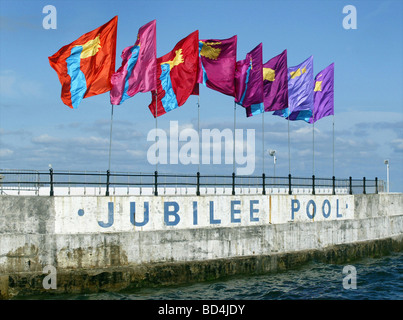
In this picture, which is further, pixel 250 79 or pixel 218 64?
pixel 250 79

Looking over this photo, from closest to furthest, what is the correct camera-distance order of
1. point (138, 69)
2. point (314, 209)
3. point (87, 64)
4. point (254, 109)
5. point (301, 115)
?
1. point (87, 64)
2. point (138, 69)
3. point (314, 209)
4. point (254, 109)
5. point (301, 115)

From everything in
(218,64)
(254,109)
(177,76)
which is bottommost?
(254,109)

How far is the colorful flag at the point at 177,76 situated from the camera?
22.4m

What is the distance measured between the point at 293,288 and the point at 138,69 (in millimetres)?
11079

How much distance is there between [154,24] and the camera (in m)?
21.9

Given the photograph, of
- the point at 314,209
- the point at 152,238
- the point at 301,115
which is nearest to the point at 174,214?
the point at 152,238

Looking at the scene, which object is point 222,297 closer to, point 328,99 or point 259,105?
point 259,105

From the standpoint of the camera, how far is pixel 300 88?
27.6 m

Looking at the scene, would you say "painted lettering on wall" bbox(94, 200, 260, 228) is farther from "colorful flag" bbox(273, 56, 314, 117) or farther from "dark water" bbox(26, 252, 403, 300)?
"colorful flag" bbox(273, 56, 314, 117)

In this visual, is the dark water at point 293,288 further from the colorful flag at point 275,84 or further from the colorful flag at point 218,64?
the colorful flag at point 218,64

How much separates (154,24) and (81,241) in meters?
9.90

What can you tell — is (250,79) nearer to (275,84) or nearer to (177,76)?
(275,84)

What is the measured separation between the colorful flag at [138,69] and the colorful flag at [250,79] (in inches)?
189

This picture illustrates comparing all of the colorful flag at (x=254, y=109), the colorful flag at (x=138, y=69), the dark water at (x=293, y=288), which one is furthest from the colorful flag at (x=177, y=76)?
the dark water at (x=293, y=288)
